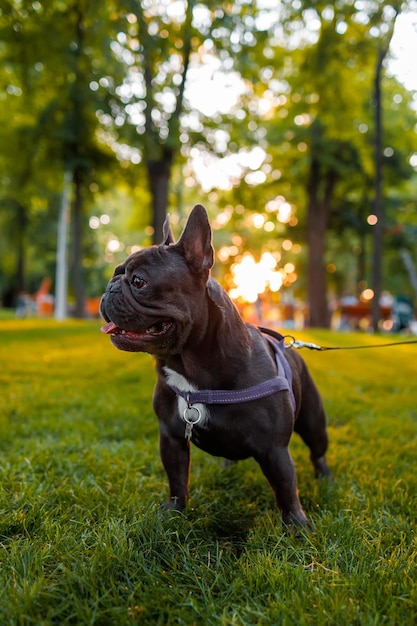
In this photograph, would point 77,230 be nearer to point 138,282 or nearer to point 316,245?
point 316,245

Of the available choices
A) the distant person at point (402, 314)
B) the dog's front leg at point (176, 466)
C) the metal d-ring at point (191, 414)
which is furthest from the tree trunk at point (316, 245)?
the metal d-ring at point (191, 414)

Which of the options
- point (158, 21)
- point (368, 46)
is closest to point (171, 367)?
point (368, 46)

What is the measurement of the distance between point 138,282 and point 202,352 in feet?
1.66

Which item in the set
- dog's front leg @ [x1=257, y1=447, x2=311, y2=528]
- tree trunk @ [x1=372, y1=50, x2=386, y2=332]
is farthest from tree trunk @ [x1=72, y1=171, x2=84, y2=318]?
dog's front leg @ [x1=257, y1=447, x2=311, y2=528]

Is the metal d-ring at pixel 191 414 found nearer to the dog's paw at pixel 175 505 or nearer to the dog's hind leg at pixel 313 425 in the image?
the dog's paw at pixel 175 505

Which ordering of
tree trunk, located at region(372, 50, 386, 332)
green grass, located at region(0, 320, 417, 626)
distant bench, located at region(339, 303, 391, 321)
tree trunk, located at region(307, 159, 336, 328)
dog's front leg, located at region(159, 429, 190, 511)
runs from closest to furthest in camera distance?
green grass, located at region(0, 320, 417, 626) → dog's front leg, located at region(159, 429, 190, 511) → tree trunk, located at region(372, 50, 386, 332) → tree trunk, located at region(307, 159, 336, 328) → distant bench, located at region(339, 303, 391, 321)

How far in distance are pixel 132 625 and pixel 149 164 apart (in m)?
13.9

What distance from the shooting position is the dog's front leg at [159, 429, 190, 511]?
2953 mm

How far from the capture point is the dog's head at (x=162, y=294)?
2.59 m

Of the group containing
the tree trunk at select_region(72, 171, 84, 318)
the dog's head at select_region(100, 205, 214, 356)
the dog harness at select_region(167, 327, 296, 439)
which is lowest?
the dog harness at select_region(167, 327, 296, 439)

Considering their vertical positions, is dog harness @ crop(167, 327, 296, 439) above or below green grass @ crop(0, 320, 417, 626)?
above

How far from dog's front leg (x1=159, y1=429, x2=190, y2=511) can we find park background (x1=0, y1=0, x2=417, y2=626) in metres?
0.11

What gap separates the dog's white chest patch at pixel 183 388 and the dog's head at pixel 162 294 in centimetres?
16

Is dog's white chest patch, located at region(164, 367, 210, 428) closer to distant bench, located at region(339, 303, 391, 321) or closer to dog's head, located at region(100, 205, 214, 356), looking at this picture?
dog's head, located at region(100, 205, 214, 356)
